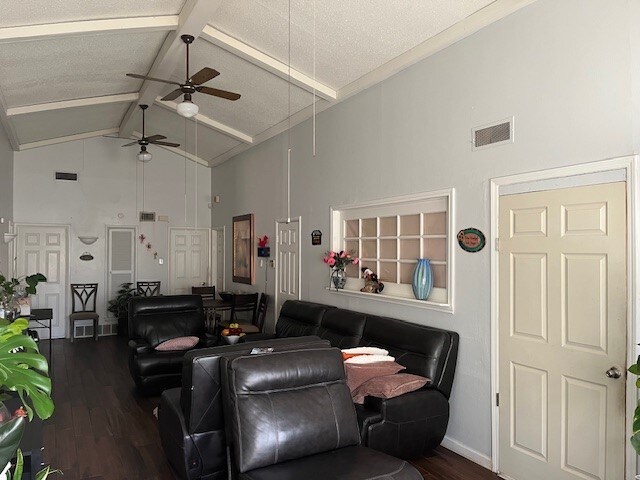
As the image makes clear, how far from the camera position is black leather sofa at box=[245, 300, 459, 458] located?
3262 millimetres

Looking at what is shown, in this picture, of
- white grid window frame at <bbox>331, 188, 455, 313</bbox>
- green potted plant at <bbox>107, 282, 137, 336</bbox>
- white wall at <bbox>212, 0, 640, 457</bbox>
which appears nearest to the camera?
white wall at <bbox>212, 0, 640, 457</bbox>

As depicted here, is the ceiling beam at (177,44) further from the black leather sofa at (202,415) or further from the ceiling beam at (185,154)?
the black leather sofa at (202,415)

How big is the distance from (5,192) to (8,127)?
972mm

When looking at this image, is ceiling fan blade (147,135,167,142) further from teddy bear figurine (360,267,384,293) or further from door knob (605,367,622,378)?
door knob (605,367,622,378)

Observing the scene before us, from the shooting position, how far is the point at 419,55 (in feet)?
13.5

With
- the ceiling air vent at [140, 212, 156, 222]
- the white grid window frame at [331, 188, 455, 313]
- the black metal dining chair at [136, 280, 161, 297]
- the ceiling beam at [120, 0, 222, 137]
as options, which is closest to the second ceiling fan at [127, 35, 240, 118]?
the ceiling beam at [120, 0, 222, 137]

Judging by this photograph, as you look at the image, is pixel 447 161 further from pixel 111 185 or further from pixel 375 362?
pixel 111 185

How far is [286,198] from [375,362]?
344cm

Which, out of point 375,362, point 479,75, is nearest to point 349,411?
point 375,362

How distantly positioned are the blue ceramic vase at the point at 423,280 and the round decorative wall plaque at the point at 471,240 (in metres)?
0.44

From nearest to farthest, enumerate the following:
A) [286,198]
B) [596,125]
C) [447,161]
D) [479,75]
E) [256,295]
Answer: [596,125], [479,75], [447,161], [286,198], [256,295]

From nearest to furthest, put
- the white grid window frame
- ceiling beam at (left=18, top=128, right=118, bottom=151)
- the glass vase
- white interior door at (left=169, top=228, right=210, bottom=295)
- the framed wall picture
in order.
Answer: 1. the white grid window frame
2. the glass vase
3. the framed wall picture
4. ceiling beam at (left=18, top=128, right=118, bottom=151)
5. white interior door at (left=169, top=228, right=210, bottom=295)

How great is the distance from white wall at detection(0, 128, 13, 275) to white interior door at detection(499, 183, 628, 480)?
20.1 feet

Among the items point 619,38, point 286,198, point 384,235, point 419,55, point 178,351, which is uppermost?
point 419,55
